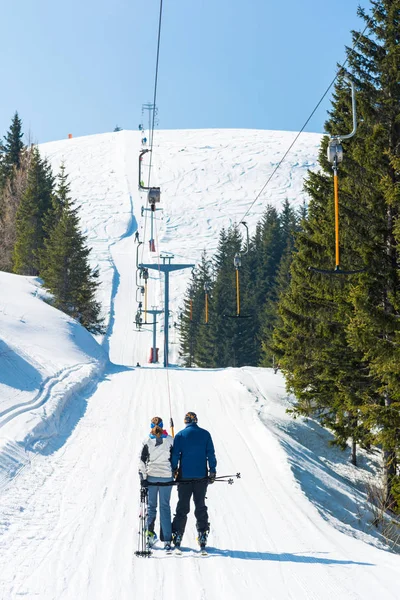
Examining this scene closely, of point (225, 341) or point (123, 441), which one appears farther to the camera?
point (225, 341)

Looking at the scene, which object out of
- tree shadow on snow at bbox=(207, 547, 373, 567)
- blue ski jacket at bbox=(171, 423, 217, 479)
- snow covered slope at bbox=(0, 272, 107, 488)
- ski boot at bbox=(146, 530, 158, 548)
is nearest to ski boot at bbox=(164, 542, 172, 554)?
ski boot at bbox=(146, 530, 158, 548)

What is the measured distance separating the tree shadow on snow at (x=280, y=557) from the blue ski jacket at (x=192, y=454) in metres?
1.02

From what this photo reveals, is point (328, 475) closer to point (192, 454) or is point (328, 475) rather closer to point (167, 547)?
point (192, 454)

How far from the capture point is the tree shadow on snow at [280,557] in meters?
7.87

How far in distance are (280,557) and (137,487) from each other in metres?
3.83

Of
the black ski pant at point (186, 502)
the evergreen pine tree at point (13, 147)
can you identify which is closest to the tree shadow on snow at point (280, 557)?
the black ski pant at point (186, 502)

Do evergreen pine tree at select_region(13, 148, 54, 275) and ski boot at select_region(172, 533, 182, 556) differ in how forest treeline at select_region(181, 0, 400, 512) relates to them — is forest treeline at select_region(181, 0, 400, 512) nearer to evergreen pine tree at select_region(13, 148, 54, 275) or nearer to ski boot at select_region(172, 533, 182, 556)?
ski boot at select_region(172, 533, 182, 556)

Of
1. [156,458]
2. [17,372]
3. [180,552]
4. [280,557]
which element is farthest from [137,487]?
[17,372]

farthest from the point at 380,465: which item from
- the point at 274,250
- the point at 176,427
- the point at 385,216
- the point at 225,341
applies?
the point at 274,250

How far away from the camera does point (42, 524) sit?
870cm

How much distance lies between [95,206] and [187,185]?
25.8 m

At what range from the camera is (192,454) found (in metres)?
8.38

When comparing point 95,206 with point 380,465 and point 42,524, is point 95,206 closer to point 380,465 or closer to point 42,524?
point 380,465

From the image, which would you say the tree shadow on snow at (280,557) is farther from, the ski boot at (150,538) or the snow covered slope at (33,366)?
A: the snow covered slope at (33,366)
